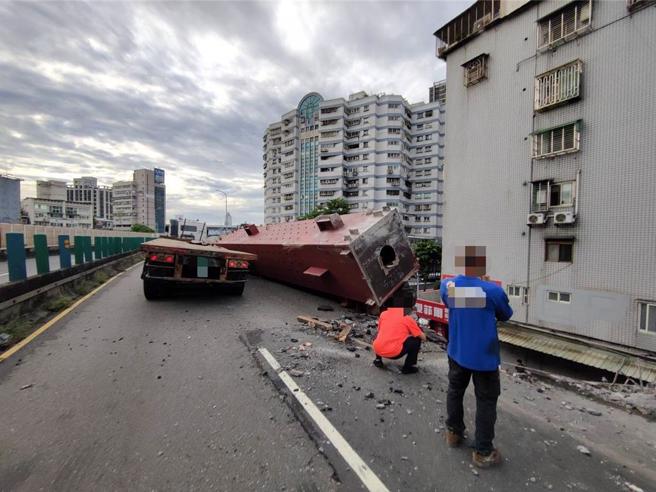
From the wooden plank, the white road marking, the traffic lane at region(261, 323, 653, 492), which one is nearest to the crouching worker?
the traffic lane at region(261, 323, 653, 492)

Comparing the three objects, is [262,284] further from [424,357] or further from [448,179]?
[448,179]

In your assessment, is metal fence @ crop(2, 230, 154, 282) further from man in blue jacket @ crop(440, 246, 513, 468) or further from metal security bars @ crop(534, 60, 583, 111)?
metal security bars @ crop(534, 60, 583, 111)

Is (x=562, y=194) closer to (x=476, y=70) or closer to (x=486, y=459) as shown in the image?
(x=476, y=70)

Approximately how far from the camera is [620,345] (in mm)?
9578

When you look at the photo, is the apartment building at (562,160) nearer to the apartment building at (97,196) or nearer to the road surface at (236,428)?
the road surface at (236,428)

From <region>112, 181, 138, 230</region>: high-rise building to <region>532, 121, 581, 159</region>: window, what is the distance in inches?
4680

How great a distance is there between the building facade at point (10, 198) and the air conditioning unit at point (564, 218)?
234 feet

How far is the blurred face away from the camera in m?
2.35

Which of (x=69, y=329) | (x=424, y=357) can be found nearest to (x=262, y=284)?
(x=69, y=329)

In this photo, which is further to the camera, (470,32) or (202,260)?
(470,32)

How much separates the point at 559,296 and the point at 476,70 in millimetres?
10401

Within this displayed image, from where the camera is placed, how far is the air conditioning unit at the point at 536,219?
36.9ft

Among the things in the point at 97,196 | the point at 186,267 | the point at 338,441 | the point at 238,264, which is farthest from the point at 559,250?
the point at 97,196

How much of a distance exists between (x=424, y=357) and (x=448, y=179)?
1273 cm
